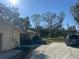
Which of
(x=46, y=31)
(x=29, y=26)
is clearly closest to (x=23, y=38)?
(x=46, y=31)

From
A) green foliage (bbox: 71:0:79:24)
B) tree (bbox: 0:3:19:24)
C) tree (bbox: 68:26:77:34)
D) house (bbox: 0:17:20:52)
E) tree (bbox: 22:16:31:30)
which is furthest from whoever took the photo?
tree (bbox: 22:16:31:30)

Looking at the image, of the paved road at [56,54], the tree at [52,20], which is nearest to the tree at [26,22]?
the tree at [52,20]

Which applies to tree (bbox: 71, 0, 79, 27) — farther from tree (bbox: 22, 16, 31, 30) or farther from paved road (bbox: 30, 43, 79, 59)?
tree (bbox: 22, 16, 31, 30)

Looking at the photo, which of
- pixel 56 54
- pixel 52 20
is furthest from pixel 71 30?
pixel 56 54

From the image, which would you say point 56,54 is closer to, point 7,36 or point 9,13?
point 7,36

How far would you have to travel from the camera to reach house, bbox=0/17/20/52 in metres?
19.8

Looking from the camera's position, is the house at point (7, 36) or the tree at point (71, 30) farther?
the tree at point (71, 30)

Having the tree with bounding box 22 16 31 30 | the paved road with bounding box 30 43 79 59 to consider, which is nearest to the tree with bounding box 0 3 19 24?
the tree with bounding box 22 16 31 30

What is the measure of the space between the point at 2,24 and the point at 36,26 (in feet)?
143

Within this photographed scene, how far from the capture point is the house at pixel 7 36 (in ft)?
65.1

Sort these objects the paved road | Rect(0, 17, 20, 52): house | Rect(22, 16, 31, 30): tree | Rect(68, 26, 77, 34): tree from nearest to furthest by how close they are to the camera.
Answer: the paved road
Rect(0, 17, 20, 52): house
Rect(68, 26, 77, 34): tree
Rect(22, 16, 31, 30): tree

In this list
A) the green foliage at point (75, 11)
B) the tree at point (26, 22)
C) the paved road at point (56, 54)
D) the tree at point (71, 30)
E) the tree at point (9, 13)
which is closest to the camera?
the paved road at point (56, 54)

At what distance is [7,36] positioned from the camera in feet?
69.5

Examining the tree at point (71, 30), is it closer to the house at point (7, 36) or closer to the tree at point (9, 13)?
the tree at point (9, 13)
